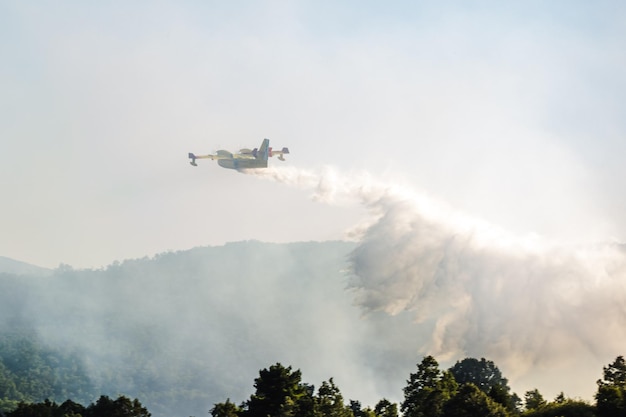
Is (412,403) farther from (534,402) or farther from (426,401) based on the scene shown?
(534,402)

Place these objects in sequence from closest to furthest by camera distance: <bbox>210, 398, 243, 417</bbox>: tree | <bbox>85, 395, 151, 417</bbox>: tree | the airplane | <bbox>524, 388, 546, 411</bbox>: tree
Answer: <bbox>210, 398, 243, 417</bbox>: tree < <bbox>85, 395, 151, 417</bbox>: tree < <bbox>524, 388, 546, 411</bbox>: tree < the airplane

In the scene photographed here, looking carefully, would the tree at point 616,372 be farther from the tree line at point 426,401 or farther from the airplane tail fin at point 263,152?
the airplane tail fin at point 263,152

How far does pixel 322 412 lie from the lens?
266ft

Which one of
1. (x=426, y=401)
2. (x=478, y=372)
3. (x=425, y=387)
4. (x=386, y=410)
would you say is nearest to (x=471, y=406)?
(x=426, y=401)

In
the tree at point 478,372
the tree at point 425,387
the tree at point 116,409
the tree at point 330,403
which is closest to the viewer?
the tree at point 330,403

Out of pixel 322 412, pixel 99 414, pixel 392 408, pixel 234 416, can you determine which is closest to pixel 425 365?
pixel 392 408

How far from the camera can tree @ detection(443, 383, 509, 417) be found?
75750mm

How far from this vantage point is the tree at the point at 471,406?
2982 inches

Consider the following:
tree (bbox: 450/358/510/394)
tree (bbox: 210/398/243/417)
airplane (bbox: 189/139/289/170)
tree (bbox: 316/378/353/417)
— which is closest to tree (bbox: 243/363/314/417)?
tree (bbox: 316/378/353/417)

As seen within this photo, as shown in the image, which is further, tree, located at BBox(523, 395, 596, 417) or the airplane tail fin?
the airplane tail fin

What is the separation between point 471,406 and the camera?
2987 inches

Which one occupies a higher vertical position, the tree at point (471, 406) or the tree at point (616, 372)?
the tree at point (616, 372)

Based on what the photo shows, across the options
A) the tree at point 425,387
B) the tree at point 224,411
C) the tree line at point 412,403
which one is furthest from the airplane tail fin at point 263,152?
the tree at point 224,411

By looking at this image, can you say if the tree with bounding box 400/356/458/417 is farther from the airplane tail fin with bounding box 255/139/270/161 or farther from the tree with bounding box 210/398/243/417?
the airplane tail fin with bounding box 255/139/270/161
